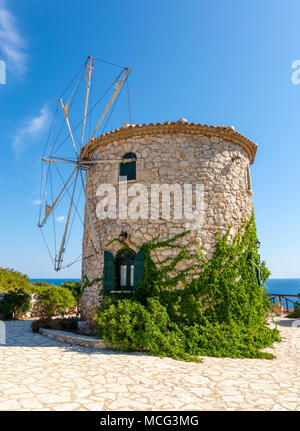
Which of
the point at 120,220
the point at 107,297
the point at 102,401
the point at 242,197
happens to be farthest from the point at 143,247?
the point at 102,401

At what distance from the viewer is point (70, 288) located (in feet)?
50.3

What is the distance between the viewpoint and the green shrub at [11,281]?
15.0 metres

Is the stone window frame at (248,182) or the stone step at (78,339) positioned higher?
the stone window frame at (248,182)

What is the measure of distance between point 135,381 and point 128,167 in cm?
614

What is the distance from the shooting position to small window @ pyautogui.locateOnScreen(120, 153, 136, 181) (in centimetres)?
890

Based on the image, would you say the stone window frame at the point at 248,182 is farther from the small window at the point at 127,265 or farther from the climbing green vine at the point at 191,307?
the small window at the point at 127,265

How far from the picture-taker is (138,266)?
8047 millimetres

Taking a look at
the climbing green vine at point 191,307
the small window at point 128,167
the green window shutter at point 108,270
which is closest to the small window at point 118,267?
the green window shutter at point 108,270

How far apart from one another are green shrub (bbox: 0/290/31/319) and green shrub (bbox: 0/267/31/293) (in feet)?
10.0

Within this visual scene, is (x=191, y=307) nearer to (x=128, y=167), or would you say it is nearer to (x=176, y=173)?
(x=176, y=173)

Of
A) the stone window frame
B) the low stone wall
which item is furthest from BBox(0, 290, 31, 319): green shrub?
the stone window frame

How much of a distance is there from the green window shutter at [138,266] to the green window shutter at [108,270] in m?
0.85

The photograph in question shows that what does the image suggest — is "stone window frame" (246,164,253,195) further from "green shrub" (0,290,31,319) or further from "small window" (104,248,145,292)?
"green shrub" (0,290,31,319)

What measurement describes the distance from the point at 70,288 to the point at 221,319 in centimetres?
995
